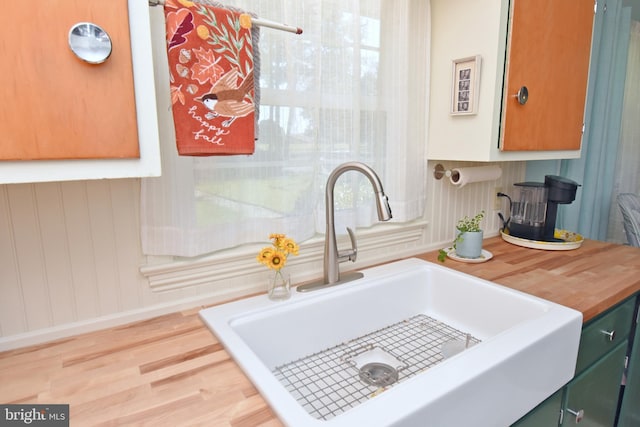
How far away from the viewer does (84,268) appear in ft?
2.98

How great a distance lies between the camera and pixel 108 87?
596 millimetres

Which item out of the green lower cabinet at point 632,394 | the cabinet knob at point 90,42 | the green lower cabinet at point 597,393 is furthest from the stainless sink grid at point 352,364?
the cabinet knob at point 90,42

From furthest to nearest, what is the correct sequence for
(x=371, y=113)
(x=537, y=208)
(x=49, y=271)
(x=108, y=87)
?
(x=537, y=208), (x=371, y=113), (x=49, y=271), (x=108, y=87)

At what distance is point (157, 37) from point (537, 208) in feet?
5.31

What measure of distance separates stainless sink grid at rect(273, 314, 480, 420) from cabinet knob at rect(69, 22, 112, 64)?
76cm

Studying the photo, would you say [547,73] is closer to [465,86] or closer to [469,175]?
[465,86]

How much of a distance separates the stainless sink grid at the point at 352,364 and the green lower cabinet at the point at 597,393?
287 mm

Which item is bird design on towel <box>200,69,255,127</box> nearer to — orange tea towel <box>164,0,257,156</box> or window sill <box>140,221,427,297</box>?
orange tea towel <box>164,0,257,156</box>

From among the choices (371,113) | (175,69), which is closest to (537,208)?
(371,113)

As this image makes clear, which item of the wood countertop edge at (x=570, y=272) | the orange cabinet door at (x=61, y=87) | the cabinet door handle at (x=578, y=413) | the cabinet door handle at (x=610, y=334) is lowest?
the cabinet door handle at (x=578, y=413)

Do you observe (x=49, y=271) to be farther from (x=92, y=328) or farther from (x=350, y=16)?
(x=350, y=16)

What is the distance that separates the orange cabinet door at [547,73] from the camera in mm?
1263

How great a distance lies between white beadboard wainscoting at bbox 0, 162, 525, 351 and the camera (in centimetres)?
84

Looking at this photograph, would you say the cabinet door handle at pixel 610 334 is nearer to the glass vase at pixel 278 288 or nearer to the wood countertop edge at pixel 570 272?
the wood countertop edge at pixel 570 272
